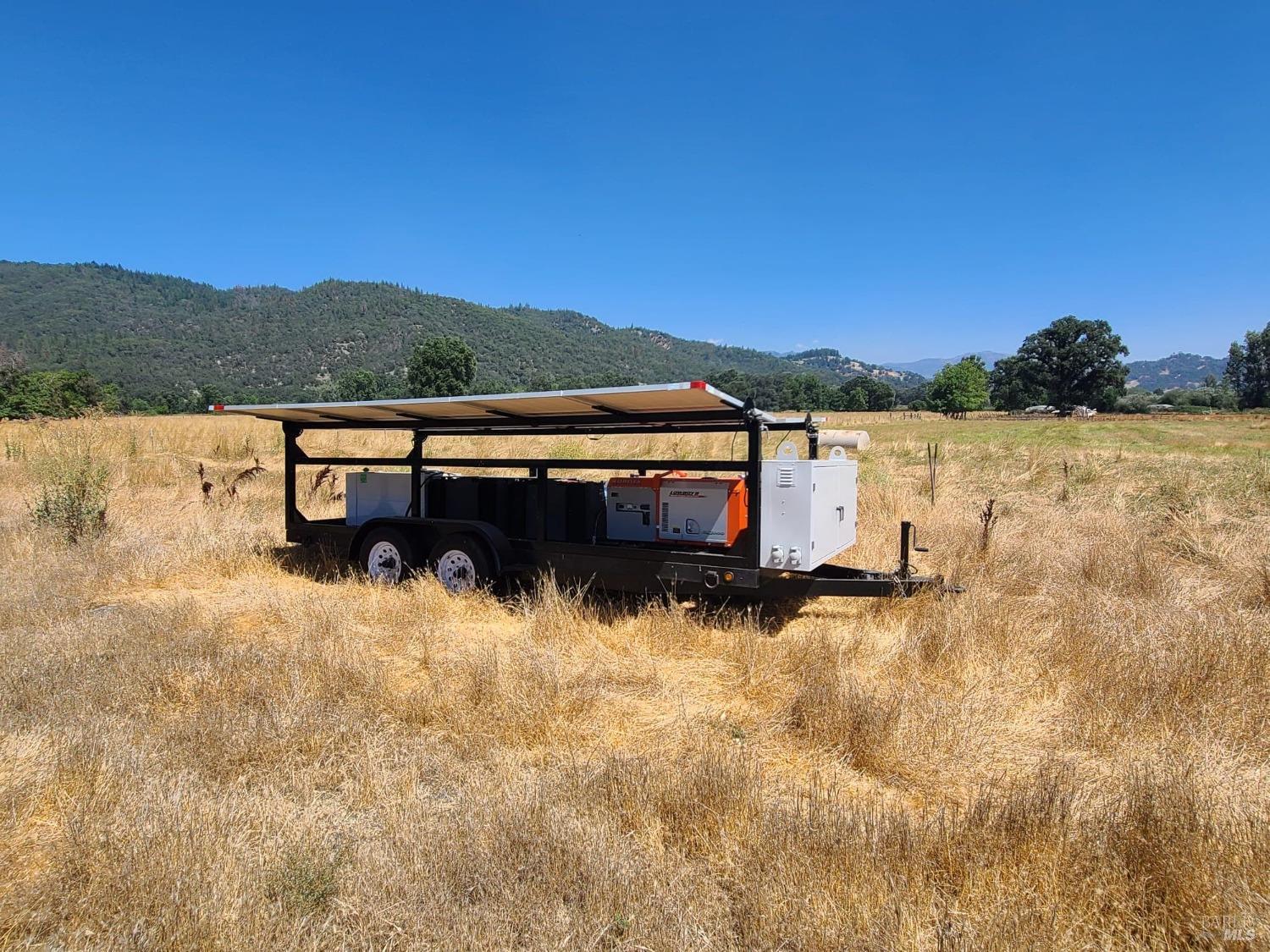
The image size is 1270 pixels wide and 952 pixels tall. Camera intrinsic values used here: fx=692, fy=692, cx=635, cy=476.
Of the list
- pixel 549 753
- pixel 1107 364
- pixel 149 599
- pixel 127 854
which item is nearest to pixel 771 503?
pixel 549 753

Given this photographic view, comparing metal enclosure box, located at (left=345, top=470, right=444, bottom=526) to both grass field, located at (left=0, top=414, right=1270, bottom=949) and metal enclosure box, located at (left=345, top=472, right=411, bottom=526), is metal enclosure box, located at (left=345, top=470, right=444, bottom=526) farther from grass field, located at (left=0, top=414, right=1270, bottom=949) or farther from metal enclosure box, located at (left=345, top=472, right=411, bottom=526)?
grass field, located at (left=0, top=414, right=1270, bottom=949)

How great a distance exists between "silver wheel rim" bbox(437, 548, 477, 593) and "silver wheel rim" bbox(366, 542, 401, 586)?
0.61 m

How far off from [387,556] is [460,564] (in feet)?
3.45

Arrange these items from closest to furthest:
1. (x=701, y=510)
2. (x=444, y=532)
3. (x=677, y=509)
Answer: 1. (x=701, y=510)
2. (x=677, y=509)
3. (x=444, y=532)

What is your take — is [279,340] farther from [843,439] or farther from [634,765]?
[634,765]

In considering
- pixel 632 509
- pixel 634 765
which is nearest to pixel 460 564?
pixel 632 509

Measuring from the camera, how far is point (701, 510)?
595cm

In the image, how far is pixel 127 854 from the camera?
8.44ft

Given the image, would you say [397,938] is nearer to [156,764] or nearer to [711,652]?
[156,764]

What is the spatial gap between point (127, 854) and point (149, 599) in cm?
525

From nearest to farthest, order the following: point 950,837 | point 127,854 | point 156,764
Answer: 1. point 127,854
2. point 950,837
3. point 156,764

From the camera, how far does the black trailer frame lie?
5641mm

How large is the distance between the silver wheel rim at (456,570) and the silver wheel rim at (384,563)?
61cm

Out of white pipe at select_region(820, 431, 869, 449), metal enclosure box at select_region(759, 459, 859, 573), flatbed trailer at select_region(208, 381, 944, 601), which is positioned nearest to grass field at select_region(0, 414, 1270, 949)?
flatbed trailer at select_region(208, 381, 944, 601)
